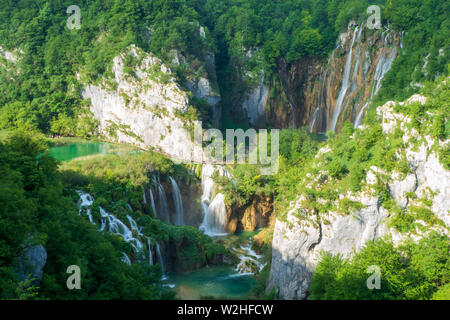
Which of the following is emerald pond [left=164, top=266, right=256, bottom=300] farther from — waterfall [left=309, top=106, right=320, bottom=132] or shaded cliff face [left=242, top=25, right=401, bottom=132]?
waterfall [left=309, top=106, right=320, bottom=132]

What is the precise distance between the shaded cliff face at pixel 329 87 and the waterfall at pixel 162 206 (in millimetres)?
18460

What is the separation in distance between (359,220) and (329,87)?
1060 inches

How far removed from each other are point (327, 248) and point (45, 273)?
12103mm

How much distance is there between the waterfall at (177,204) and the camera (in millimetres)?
30469

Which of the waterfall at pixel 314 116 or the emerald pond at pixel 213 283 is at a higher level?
the waterfall at pixel 314 116

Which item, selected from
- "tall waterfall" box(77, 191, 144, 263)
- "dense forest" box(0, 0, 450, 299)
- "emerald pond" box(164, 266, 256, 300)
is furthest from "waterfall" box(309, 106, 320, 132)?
"tall waterfall" box(77, 191, 144, 263)

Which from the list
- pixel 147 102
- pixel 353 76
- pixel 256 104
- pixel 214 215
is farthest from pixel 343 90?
pixel 214 215

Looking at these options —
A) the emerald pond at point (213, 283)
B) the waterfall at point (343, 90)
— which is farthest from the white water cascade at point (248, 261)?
the waterfall at point (343, 90)

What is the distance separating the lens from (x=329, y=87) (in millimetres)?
43406

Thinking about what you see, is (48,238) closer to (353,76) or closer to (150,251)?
(150,251)

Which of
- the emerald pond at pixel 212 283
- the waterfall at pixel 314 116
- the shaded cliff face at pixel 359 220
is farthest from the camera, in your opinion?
the waterfall at pixel 314 116

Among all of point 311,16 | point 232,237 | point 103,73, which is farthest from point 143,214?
point 311,16

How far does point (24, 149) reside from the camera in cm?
1705

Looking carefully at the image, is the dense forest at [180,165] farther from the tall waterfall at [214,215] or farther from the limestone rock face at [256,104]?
the limestone rock face at [256,104]
